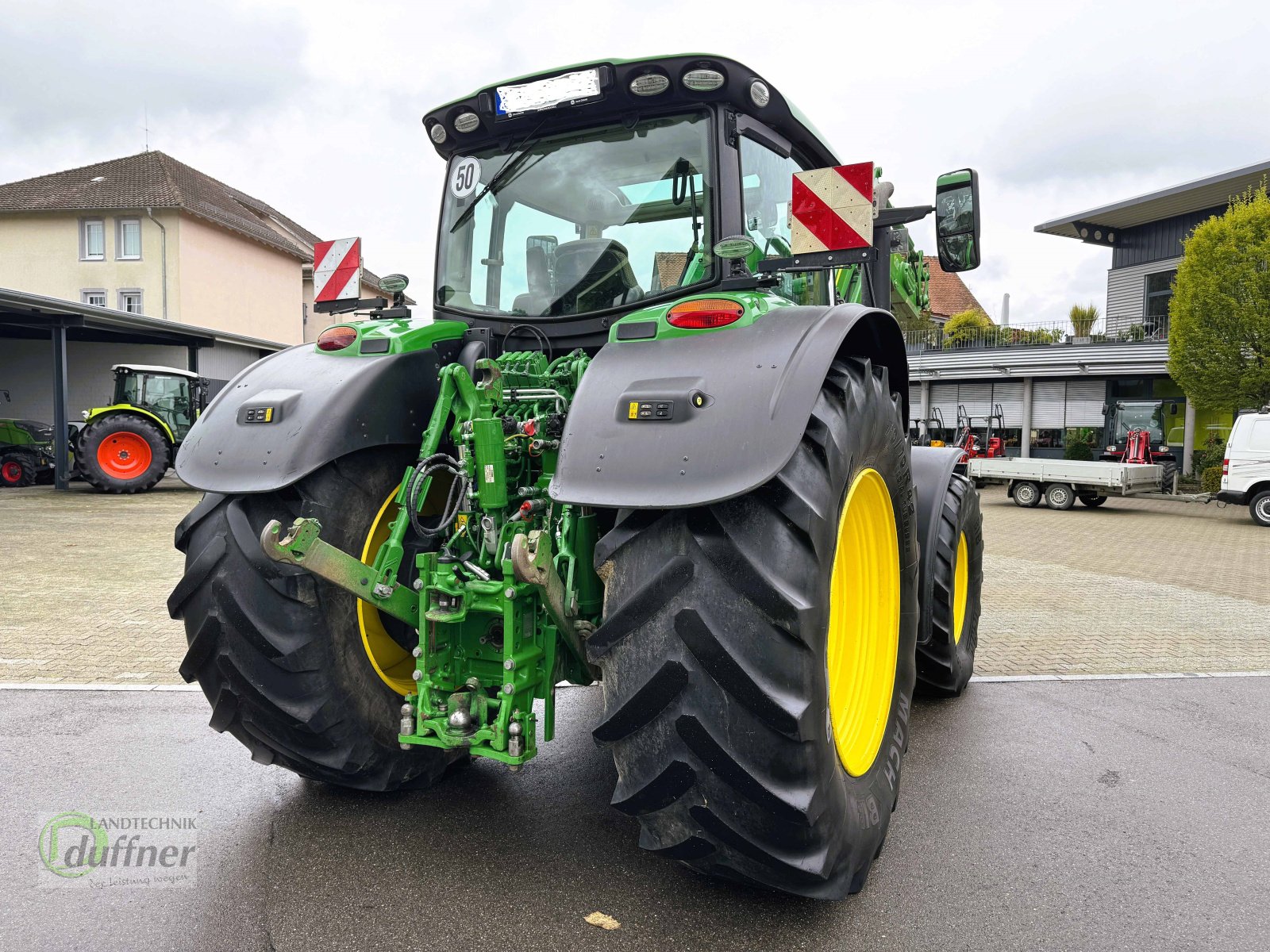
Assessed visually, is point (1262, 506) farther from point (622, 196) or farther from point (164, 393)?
point (164, 393)

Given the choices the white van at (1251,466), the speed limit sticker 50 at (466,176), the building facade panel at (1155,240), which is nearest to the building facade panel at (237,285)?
the white van at (1251,466)

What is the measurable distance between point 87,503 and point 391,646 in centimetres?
1529

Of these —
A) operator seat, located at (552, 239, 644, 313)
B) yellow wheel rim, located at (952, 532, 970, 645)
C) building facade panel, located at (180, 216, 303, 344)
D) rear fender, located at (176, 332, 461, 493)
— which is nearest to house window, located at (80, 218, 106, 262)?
building facade panel, located at (180, 216, 303, 344)

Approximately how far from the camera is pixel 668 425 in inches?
89.1

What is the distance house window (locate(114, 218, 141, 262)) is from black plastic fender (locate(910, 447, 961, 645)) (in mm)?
31975

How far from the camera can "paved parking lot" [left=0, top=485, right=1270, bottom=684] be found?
5.78m

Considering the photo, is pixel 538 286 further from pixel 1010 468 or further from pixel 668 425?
pixel 1010 468

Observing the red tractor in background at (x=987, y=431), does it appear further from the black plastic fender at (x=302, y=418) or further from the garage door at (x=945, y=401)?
the black plastic fender at (x=302, y=418)

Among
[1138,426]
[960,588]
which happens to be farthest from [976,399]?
[960,588]

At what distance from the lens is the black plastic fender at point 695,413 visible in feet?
7.06

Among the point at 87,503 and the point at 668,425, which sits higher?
the point at 668,425

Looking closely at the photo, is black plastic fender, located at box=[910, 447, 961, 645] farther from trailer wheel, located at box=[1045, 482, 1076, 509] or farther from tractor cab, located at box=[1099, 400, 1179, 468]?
tractor cab, located at box=[1099, 400, 1179, 468]

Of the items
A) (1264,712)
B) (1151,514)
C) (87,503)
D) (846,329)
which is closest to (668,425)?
(846,329)

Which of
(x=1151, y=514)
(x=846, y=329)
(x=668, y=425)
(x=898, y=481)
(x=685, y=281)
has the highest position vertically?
(x=685, y=281)
